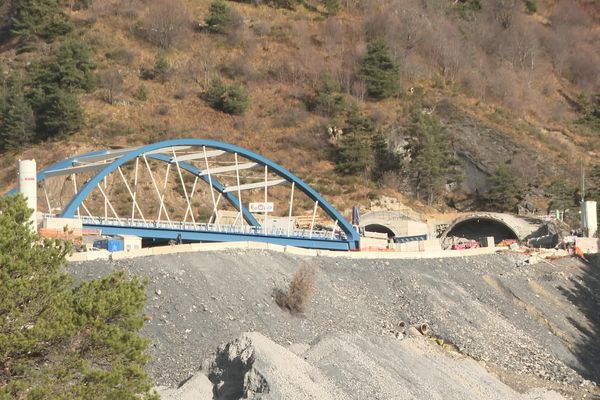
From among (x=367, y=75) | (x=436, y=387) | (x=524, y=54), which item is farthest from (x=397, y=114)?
(x=436, y=387)

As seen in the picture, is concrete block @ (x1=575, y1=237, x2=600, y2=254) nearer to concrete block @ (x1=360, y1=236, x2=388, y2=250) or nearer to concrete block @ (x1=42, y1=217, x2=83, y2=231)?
concrete block @ (x1=360, y1=236, x2=388, y2=250)

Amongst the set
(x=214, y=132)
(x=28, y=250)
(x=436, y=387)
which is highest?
(x=214, y=132)

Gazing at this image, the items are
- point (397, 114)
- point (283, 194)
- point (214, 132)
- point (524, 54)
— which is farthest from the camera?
point (524, 54)

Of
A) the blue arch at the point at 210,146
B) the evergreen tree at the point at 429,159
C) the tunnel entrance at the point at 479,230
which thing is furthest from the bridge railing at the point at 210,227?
the evergreen tree at the point at 429,159

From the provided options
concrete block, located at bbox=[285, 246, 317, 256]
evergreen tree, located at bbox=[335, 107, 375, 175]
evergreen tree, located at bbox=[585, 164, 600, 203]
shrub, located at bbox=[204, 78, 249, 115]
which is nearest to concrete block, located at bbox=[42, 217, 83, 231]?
concrete block, located at bbox=[285, 246, 317, 256]

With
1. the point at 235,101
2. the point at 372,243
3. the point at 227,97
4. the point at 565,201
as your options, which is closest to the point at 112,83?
the point at 227,97

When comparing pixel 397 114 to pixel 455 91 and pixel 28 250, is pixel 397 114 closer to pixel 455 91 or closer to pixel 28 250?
pixel 455 91

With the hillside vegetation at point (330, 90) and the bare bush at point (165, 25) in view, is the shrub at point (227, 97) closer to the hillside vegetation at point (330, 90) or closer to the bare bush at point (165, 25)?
the hillside vegetation at point (330, 90)

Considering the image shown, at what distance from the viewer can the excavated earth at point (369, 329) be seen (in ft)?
110

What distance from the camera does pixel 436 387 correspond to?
37594 mm

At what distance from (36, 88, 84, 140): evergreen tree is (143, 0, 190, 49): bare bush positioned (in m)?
20.3

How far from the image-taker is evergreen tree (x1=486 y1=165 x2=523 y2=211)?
8688 centimetres

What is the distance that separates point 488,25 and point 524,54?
6831mm

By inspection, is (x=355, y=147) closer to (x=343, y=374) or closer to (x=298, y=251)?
(x=298, y=251)
